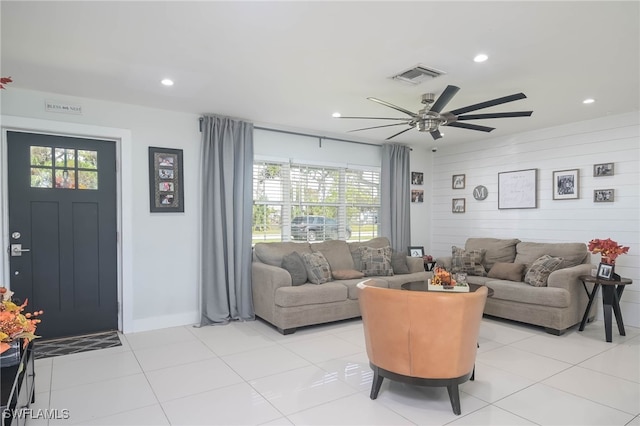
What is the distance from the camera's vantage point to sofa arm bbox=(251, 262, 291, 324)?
4332mm

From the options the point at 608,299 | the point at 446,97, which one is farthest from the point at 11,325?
the point at 608,299

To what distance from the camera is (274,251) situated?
4.94 m

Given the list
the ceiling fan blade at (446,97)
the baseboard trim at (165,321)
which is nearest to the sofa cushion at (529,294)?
the ceiling fan blade at (446,97)

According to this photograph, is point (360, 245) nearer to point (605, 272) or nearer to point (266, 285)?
point (266, 285)

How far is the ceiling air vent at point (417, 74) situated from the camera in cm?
320

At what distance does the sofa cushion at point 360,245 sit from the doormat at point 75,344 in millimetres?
3062

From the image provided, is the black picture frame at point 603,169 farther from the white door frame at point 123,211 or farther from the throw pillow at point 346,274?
the white door frame at point 123,211

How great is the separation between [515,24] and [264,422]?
9.82 ft

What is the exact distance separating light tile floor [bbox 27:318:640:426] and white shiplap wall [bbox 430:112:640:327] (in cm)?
135

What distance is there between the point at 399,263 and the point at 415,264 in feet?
0.96

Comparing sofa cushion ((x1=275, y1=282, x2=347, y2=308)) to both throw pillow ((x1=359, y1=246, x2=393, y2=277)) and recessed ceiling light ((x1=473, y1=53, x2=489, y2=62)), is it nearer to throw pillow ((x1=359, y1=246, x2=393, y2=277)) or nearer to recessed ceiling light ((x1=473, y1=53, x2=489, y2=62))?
throw pillow ((x1=359, y1=246, x2=393, y2=277))

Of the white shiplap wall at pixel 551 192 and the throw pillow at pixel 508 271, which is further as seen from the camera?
the throw pillow at pixel 508 271

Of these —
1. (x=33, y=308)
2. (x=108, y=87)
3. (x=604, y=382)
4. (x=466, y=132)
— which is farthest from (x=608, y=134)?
(x=33, y=308)

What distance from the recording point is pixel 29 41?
8.86 ft
